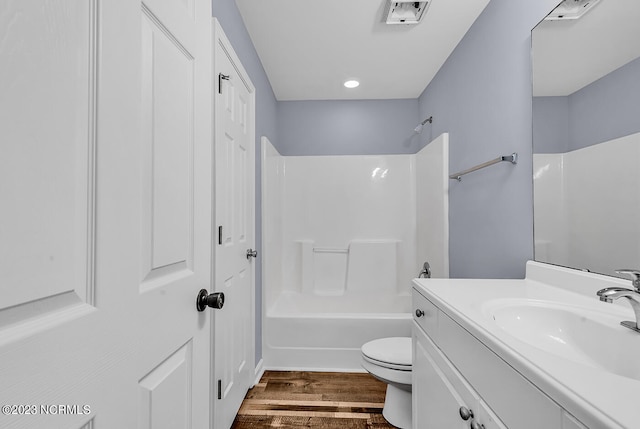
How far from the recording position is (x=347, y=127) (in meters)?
3.25

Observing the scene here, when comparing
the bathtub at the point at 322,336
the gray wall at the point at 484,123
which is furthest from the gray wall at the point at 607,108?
the bathtub at the point at 322,336

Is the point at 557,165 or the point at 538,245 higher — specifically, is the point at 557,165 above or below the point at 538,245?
above

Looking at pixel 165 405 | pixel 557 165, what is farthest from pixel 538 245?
pixel 165 405

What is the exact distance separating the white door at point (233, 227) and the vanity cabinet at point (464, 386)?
91 cm

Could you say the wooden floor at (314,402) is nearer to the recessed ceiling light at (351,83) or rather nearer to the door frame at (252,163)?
the door frame at (252,163)

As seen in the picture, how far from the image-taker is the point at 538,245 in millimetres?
1380

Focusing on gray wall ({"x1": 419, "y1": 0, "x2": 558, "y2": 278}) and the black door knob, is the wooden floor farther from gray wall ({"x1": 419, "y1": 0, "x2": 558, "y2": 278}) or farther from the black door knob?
the black door knob

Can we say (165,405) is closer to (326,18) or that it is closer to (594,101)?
(594,101)

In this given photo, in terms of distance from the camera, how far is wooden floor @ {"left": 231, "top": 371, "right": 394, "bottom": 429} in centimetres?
178

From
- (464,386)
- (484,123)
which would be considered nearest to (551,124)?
(484,123)

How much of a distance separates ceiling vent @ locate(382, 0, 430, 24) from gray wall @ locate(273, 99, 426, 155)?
52.5 inches

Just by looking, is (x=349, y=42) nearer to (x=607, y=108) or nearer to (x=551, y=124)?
(x=551, y=124)

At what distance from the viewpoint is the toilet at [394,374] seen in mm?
1683

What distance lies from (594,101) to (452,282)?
0.80m
